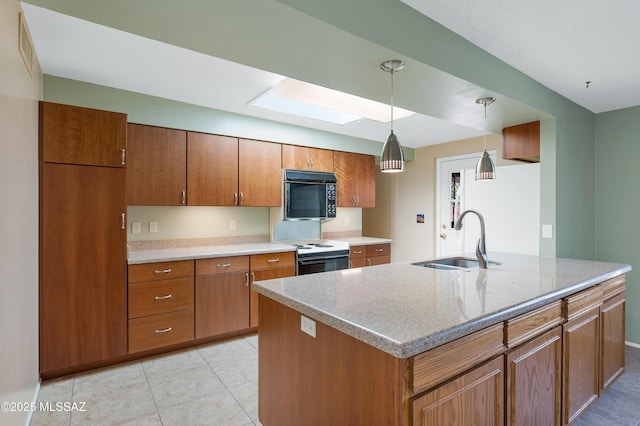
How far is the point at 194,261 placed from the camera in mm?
3049

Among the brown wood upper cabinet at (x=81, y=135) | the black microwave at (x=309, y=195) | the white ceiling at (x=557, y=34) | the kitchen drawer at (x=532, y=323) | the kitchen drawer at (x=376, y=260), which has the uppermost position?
the white ceiling at (x=557, y=34)

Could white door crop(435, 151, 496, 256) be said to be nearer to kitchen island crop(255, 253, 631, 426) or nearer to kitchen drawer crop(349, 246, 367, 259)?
kitchen drawer crop(349, 246, 367, 259)

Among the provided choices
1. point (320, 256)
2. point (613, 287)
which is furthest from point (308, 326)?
point (320, 256)

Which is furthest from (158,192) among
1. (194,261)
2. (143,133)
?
(194,261)

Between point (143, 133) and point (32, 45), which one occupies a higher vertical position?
point (32, 45)

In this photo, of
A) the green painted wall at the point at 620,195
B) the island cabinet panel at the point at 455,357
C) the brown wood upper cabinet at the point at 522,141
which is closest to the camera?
the island cabinet panel at the point at 455,357

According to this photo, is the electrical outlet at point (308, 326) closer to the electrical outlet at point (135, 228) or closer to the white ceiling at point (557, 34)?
the white ceiling at point (557, 34)

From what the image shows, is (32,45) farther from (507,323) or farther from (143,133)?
(507,323)

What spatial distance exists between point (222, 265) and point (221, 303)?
0.37 meters

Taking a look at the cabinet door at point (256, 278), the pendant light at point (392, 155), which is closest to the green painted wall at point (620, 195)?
the pendant light at point (392, 155)

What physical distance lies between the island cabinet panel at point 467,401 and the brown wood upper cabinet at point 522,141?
225 cm

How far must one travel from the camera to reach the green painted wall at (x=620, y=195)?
3.16 meters

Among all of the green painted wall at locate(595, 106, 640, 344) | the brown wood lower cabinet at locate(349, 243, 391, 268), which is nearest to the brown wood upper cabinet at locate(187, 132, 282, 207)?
the brown wood lower cabinet at locate(349, 243, 391, 268)

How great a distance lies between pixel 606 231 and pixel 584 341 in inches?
77.4
